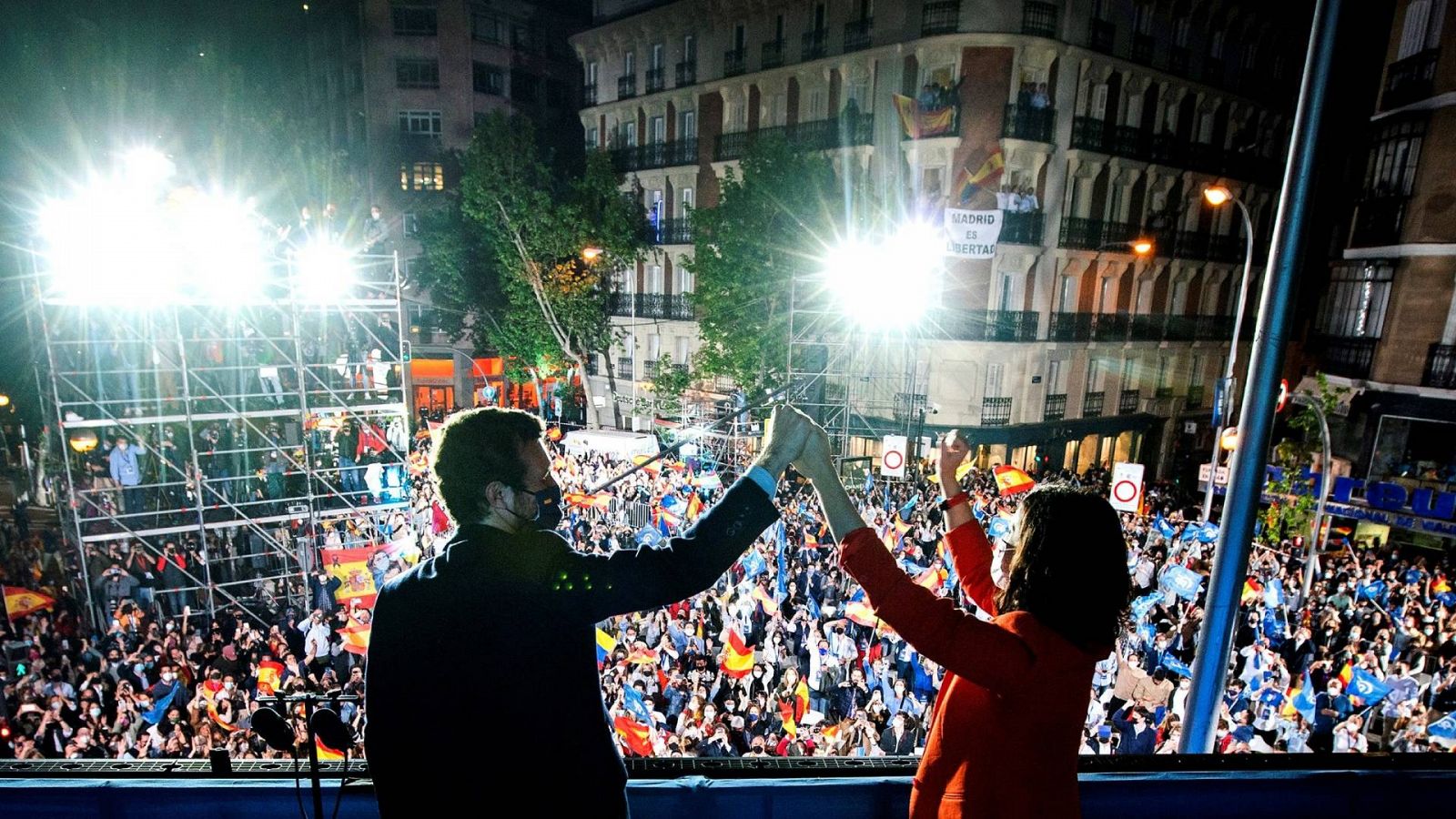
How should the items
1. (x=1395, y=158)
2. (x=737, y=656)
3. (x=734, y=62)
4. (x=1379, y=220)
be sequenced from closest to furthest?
(x=737, y=656) → (x=1395, y=158) → (x=1379, y=220) → (x=734, y=62)

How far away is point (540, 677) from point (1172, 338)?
1111 inches

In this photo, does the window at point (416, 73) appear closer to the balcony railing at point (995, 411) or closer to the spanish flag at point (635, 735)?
the balcony railing at point (995, 411)

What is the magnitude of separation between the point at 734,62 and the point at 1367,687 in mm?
23482

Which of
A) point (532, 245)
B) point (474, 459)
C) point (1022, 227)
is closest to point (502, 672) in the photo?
point (474, 459)

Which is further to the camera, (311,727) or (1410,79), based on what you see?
(1410,79)

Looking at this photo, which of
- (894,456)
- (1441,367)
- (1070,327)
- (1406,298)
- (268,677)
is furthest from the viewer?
(1070,327)

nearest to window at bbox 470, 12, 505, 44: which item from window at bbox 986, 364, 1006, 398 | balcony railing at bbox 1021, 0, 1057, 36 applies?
balcony railing at bbox 1021, 0, 1057, 36

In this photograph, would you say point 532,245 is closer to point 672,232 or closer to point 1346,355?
point 672,232

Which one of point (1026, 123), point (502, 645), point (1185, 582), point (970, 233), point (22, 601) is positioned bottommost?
point (22, 601)

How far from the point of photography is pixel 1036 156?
20000 millimetres

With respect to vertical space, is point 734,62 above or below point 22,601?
above

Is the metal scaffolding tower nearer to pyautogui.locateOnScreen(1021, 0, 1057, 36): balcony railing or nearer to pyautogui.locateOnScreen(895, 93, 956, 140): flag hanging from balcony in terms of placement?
pyautogui.locateOnScreen(895, 93, 956, 140): flag hanging from balcony

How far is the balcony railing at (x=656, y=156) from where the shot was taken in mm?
25516

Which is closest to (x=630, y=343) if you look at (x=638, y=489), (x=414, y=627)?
(x=638, y=489)
